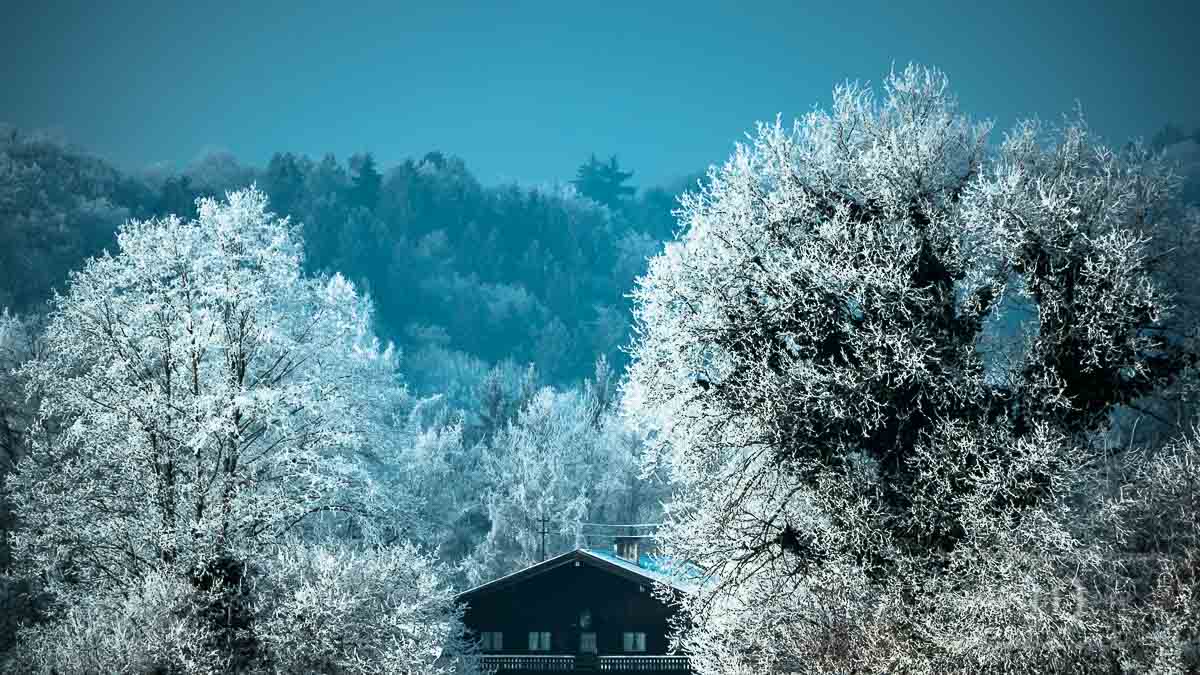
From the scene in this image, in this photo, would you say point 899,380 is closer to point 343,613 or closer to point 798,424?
point 798,424

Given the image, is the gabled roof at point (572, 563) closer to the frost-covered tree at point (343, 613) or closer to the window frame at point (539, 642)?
the window frame at point (539, 642)

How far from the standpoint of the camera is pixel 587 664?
133 ft

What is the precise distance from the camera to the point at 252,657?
66.9 ft

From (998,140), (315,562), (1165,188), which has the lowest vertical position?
(315,562)

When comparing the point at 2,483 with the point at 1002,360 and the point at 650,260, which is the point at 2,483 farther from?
the point at 1002,360

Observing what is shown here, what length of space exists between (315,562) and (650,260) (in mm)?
10475

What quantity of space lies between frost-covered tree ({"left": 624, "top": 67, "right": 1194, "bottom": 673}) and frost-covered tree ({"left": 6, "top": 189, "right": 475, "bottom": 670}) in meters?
8.59

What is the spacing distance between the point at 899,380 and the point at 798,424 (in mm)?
1933

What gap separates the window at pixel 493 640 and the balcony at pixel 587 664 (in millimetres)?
846

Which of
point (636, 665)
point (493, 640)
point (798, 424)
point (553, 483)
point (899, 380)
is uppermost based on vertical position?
point (553, 483)

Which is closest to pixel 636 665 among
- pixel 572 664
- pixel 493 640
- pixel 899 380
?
pixel 572 664

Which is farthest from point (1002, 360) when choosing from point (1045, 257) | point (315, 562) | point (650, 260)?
point (315, 562)

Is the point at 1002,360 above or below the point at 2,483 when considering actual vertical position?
below

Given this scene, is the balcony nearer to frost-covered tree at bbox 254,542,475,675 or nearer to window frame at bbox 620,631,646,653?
window frame at bbox 620,631,646,653
